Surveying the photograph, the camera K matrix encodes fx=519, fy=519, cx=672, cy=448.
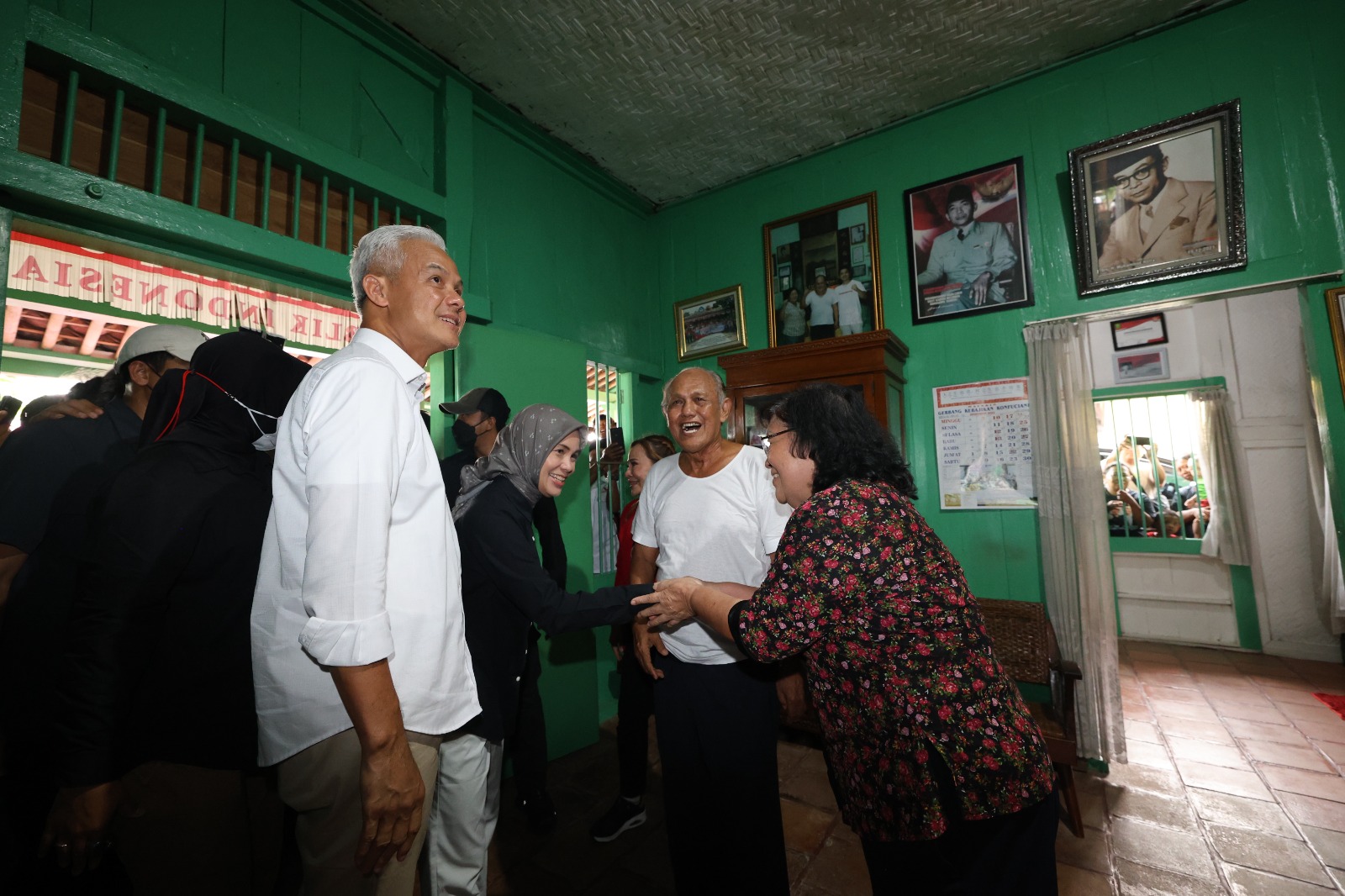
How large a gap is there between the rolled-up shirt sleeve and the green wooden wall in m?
3.37

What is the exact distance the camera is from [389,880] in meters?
1.00

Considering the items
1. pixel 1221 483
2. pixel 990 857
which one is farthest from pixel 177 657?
pixel 1221 483

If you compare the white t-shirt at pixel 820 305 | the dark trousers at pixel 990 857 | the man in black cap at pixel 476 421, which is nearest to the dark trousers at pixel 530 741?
the man in black cap at pixel 476 421

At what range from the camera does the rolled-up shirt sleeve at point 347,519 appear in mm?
872

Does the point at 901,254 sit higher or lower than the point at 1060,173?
lower

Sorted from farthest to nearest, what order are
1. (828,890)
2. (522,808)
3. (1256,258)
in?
(1256,258), (522,808), (828,890)

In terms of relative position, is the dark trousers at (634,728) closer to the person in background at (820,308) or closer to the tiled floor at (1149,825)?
the tiled floor at (1149,825)

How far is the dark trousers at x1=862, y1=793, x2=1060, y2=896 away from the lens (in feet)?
3.93

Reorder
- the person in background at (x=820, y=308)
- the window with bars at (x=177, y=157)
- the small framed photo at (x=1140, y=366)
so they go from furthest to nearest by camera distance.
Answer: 1. the small framed photo at (x=1140, y=366)
2. the person in background at (x=820, y=308)
3. the window with bars at (x=177, y=157)

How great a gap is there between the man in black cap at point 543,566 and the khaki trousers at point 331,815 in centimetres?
146

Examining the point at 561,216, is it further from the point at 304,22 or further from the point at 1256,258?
the point at 1256,258

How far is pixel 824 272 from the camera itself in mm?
Result: 3893

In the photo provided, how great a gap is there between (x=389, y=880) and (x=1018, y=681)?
336 centimetres

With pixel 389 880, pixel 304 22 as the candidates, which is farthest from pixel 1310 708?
pixel 304 22
